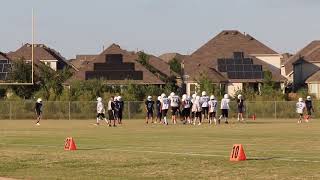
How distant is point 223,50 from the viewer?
10456cm

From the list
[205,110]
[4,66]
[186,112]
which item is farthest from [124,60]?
[186,112]

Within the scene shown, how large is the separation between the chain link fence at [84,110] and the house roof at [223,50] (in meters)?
32.8

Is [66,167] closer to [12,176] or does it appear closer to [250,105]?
[12,176]

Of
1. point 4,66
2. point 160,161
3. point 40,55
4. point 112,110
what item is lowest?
point 160,161

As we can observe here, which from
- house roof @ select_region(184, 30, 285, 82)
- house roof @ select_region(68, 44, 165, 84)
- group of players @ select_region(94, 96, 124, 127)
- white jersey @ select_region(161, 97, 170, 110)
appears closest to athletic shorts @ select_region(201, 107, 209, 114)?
white jersey @ select_region(161, 97, 170, 110)

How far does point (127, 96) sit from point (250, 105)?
37.6 ft

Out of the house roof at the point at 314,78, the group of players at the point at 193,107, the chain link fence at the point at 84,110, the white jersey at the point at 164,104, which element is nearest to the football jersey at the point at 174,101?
the group of players at the point at 193,107

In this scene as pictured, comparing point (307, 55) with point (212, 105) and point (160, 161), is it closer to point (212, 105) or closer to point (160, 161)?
point (212, 105)

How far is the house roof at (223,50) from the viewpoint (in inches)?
3994

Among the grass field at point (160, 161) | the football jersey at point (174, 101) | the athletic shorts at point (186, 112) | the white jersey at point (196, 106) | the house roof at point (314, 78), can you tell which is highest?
the house roof at point (314, 78)

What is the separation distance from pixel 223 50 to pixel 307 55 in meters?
11.3

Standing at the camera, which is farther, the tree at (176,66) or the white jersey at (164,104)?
the tree at (176,66)

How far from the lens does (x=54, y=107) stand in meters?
66.8

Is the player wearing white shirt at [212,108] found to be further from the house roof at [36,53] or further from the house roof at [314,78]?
the house roof at [36,53]
